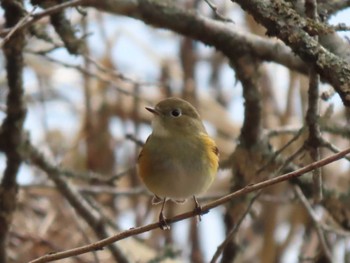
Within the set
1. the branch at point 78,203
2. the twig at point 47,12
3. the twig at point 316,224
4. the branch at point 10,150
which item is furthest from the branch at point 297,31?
the branch at point 78,203

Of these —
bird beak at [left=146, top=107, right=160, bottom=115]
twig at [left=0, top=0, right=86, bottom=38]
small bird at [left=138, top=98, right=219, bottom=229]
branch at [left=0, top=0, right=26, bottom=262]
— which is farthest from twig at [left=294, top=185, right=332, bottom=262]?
twig at [left=0, top=0, right=86, bottom=38]

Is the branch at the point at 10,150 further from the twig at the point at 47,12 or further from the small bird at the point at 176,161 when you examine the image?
the twig at the point at 47,12

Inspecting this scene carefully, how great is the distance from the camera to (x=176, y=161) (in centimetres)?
295

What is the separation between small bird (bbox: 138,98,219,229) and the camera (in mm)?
2914

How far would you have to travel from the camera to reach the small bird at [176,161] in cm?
291

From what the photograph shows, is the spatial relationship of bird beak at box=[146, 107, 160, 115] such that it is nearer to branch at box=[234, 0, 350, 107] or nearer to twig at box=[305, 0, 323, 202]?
twig at box=[305, 0, 323, 202]

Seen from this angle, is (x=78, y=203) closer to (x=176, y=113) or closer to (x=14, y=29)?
(x=176, y=113)

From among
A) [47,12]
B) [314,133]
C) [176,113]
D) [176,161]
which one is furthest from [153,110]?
[47,12]

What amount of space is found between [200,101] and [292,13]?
3.10 metres

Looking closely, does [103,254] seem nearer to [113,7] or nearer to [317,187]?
[113,7]

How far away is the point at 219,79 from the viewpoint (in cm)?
628

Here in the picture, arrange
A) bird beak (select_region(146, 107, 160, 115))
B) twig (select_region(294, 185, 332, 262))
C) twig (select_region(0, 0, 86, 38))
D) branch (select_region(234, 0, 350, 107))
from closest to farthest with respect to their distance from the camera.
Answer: branch (select_region(234, 0, 350, 107)) → twig (select_region(0, 0, 86, 38)) → bird beak (select_region(146, 107, 160, 115)) → twig (select_region(294, 185, 332, 262))

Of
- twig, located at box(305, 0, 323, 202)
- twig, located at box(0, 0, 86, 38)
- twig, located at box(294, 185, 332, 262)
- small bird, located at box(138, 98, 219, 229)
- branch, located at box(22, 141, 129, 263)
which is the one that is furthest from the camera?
branch, located at box(22, 141, 129, 263)

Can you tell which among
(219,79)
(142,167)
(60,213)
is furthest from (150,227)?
(219,79)
